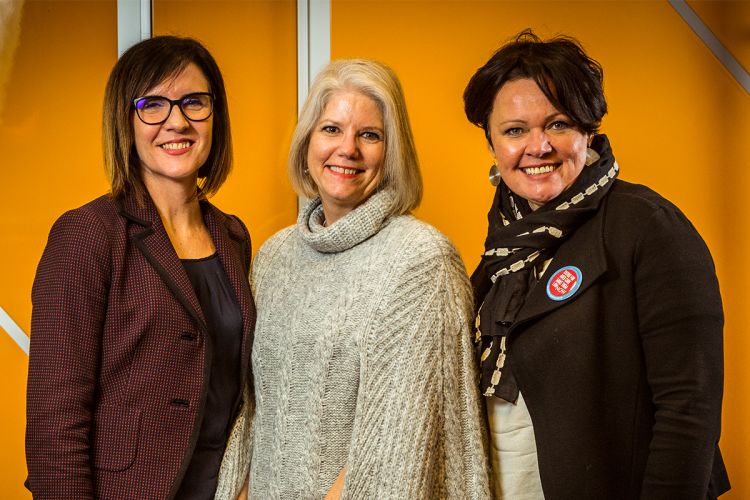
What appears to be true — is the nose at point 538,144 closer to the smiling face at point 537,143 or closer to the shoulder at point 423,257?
the smiling face at point 537,143

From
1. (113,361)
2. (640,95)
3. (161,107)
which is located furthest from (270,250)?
(640,95)

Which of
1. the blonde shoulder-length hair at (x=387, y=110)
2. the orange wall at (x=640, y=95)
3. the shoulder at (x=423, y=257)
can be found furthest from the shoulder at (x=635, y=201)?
the orange wall at (x=640, y=95)

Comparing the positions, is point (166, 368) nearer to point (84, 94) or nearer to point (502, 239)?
point (502, 239)

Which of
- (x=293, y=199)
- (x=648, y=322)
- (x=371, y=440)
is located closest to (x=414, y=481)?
(x=371, y=440)

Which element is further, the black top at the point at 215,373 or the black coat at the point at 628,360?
the black top at the point at 215,373

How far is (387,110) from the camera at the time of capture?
1.92 metres

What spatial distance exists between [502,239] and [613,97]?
4.18 feet

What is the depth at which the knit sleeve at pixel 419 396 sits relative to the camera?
66.3 inches

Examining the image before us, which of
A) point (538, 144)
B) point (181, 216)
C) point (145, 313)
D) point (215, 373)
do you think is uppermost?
point (538, 144)

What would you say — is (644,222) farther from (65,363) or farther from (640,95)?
(640,95)

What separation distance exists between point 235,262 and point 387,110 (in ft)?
1.81

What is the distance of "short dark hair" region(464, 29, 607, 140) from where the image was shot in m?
1.78

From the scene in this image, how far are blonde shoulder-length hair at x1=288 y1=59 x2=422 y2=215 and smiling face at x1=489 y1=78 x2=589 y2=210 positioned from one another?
241mm

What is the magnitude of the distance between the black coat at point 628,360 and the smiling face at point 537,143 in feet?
0.45
